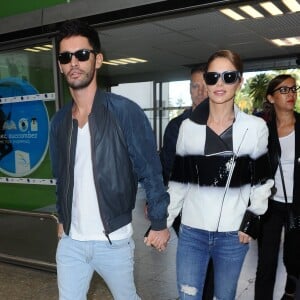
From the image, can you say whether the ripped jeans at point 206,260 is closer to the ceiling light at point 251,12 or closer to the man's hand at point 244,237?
A: the man's hand at point 244,237

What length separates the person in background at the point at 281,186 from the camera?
2.87m

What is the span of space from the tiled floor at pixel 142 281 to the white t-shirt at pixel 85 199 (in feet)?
5.59

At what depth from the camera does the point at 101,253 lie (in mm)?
2049

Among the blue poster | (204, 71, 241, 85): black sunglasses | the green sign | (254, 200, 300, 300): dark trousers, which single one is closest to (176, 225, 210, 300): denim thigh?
(204, 71, 241, 85): black sunglasses

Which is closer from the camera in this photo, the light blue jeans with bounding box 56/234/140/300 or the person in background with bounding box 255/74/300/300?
the light blue jeans with bounding box 56/234/140/300

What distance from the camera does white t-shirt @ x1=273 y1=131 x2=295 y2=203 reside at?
288cm

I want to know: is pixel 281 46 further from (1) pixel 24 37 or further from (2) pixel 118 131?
(2) pixel 118 131

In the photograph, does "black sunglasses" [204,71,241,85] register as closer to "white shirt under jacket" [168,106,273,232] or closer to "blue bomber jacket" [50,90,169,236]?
"white shirt under jacket" [168,106,273,232]

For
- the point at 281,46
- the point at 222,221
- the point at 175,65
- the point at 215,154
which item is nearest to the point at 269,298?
the point at 222,221

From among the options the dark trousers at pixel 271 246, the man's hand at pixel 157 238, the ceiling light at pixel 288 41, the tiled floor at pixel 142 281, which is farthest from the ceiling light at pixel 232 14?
the man's hand at pixel 157 238

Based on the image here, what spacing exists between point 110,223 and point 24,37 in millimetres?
2878

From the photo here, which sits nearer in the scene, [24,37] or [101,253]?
[101,253]

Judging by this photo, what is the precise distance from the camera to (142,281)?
3.86 m

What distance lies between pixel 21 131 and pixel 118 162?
109 inches
